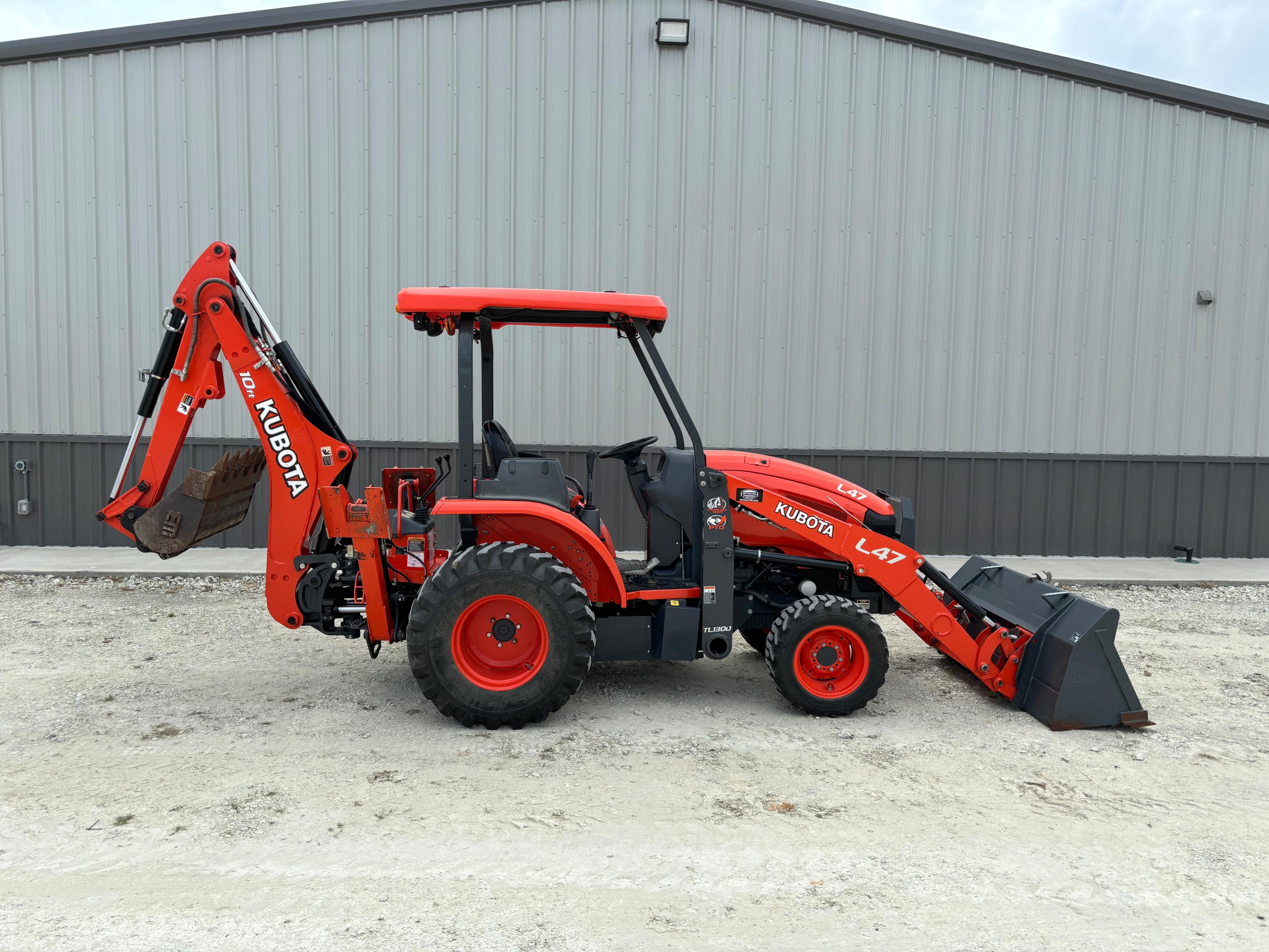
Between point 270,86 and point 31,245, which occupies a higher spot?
point 270,86

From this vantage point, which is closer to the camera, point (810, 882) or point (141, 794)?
point (810, 882)

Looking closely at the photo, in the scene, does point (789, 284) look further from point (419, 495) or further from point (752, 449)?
point (419, 495)

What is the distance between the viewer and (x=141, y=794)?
11.2ft

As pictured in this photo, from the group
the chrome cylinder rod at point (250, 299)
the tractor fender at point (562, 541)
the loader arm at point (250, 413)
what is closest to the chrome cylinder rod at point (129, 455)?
the loader arm at point (250, 413)

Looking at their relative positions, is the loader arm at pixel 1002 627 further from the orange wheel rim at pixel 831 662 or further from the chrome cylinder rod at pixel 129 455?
the chrome cylinder rod at pixel 129 455

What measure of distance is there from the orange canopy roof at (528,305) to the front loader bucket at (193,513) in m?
1.38

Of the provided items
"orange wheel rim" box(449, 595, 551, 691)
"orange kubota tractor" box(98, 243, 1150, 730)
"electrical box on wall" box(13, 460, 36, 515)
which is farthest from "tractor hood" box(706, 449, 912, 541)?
"electrical box on wall" box(13, 460, 36, 515)

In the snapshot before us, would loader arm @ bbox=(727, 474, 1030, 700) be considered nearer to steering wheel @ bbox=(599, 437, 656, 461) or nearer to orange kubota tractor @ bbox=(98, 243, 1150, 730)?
orange kubota tractor @ bbox=(98, 243, 1150, 730)

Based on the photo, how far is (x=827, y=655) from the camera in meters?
4.42

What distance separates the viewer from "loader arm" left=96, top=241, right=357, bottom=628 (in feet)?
14.6

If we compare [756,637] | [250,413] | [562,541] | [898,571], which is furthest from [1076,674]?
[250,413]

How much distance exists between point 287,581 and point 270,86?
697 centimetres

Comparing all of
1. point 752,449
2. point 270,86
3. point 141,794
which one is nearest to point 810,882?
point 141,794

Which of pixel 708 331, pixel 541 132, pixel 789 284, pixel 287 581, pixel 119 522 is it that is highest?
pixel 541 132
